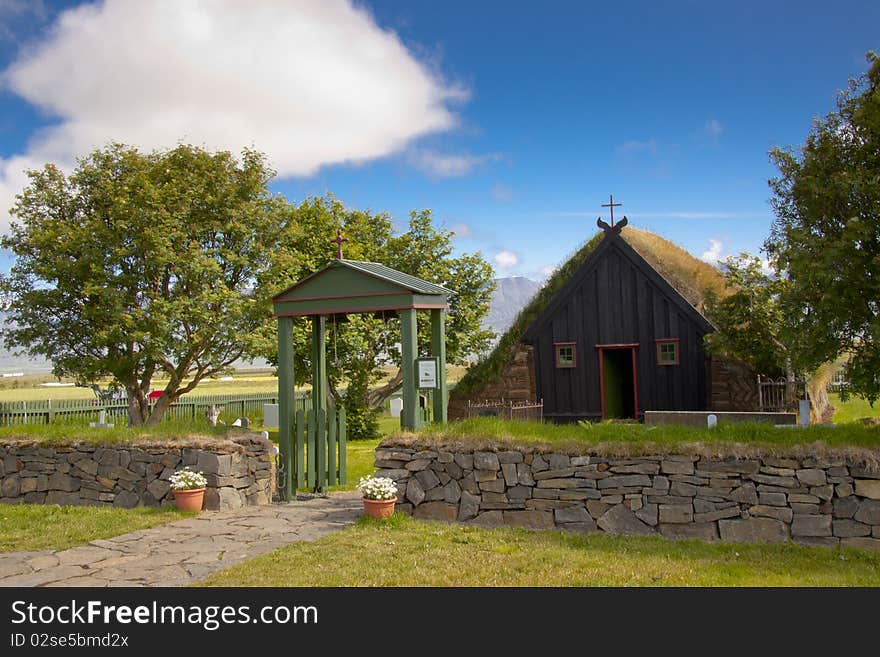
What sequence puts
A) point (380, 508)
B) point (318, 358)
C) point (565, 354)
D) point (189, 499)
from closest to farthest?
point (380, 508)
point (189, 499)
point (318, 358)
point (565, 354)

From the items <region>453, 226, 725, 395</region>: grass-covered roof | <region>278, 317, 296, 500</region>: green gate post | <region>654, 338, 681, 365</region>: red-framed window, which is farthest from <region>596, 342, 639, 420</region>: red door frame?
<region>278, 317, 296, 500</region>: green gate post

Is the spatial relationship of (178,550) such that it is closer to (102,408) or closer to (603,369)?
(603,369)

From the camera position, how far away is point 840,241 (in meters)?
8.32

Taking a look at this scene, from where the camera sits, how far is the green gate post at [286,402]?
11.6m

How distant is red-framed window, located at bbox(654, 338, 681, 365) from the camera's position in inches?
752

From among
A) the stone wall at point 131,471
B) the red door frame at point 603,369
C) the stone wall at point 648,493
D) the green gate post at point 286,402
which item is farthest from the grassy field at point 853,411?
the stone wall at point 131,471

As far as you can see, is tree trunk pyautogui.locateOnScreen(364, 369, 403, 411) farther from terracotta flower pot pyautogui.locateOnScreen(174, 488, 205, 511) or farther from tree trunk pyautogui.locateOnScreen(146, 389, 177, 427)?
terracotta flower pot pyautogui.locateOnScreen(174, 488, 205, 511)

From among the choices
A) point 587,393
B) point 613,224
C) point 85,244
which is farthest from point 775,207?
point 85,244

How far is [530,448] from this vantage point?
9.18 m

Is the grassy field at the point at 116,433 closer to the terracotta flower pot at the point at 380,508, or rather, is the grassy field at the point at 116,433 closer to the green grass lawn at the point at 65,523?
the green grass lawn at the point at 65,523

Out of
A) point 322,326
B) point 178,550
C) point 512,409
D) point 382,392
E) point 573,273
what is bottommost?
point 178,550

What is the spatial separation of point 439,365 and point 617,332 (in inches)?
Answer: 406

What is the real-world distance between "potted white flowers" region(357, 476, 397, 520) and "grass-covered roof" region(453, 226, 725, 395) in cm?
1303

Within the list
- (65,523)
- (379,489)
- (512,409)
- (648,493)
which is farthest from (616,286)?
(65,523)
